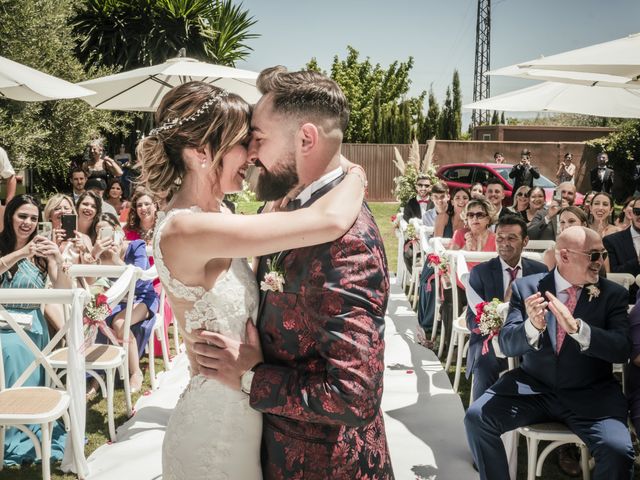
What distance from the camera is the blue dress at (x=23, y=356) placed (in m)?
4.18

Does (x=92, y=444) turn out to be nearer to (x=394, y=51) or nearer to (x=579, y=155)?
(x=579, y=155)

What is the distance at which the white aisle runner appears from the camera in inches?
166

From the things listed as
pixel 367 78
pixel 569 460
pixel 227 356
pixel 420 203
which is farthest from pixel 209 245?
pixel 367 78

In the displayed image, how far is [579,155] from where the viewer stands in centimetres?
2420

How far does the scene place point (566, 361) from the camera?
3.47m

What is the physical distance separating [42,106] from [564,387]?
13.5 metres

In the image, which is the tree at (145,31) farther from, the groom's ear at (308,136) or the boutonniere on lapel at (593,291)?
the groom's ear at (308,136)

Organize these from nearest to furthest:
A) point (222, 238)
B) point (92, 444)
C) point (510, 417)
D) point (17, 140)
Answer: point (222, 238)
point (510, 417)
point (92, 444)
point (17, 140)

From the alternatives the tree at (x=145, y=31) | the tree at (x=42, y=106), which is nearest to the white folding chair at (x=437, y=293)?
the tree at (x=42, y=106)

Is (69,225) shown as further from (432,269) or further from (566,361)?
(566,361)

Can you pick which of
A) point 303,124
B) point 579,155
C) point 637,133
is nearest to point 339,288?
point 303,124

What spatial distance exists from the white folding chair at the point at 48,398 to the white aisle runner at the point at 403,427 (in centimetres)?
34

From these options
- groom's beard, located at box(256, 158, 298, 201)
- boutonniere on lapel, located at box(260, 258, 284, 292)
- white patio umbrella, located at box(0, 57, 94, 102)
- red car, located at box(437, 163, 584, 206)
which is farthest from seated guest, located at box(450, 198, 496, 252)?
red car, located at box(437, 163, 584, 206)

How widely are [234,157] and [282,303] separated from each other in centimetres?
53
